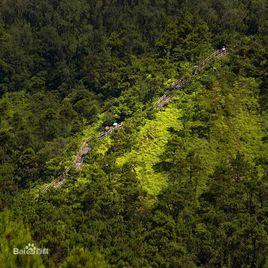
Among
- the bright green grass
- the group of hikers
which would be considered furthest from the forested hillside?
the group of hikers

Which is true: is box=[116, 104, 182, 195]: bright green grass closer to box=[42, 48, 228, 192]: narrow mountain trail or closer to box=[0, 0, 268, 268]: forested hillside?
box=[0, 0, 268, 268]: forested hillside

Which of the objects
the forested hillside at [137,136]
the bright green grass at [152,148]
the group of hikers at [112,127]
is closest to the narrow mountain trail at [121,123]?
the group of hikers at [112,127]

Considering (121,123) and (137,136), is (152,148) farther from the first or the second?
(121,123)

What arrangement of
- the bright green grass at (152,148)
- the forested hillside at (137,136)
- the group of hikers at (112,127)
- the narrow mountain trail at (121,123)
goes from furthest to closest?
the group of hikers at (112,127) < the narrow mountain trail at (121,123) < the bright green grass at (152,148) < the forested hillside at (137,136)

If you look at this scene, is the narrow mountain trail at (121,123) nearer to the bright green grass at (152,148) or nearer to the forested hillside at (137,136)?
the forested hillside at (137,136)

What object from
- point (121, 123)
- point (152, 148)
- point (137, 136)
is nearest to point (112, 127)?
point (121, 123)

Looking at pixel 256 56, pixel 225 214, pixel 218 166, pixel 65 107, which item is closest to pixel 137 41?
pixel 65 107
